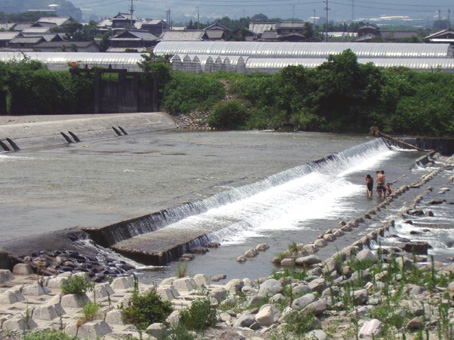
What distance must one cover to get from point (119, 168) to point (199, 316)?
16141 mm

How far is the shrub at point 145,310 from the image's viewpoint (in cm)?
984

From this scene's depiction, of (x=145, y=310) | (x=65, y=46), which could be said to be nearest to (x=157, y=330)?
(x=145, y=310)

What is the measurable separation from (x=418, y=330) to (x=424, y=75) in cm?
3935

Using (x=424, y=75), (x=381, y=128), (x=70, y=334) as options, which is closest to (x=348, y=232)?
(x=70, y=334)

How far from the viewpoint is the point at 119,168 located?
2558 cm

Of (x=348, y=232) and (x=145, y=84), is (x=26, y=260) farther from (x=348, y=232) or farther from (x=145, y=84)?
(x=145, y=84)

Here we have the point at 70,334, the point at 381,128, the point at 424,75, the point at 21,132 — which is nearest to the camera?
the point at 70,334

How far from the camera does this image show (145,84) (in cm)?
4869

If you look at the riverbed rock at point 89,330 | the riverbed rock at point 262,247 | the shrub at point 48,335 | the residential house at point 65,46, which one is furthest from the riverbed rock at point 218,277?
the residential house at point 65,46

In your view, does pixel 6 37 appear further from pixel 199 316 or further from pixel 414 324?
pixel 414 324

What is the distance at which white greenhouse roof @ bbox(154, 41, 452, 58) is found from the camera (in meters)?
61.8

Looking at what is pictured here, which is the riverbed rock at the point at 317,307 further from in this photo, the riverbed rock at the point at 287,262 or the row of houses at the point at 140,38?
the row of houses at the point at 140,38

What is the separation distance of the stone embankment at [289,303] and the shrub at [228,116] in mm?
31133

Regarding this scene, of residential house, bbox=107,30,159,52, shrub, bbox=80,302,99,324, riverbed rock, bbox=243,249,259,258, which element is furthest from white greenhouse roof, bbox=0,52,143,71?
shrub, bbox=80,302,99,324
